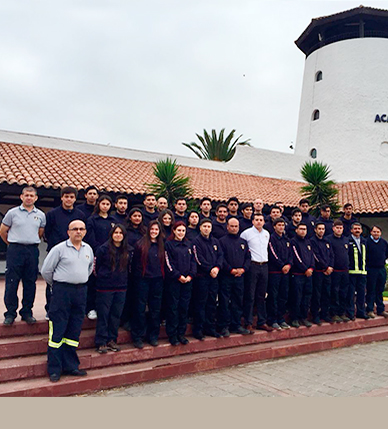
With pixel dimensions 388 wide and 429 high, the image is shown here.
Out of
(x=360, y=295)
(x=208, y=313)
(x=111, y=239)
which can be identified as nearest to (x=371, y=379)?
(x=208, y=313)

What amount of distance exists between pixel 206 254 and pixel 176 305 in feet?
2.83

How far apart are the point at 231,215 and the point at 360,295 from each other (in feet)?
10.6

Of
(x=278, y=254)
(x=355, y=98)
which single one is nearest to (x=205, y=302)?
(x=278, y=254)

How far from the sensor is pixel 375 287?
8.23 metres

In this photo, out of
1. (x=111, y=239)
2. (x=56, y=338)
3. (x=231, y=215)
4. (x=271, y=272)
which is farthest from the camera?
(x=231, y=215)

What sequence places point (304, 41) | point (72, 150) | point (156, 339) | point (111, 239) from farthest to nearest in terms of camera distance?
point (304, 41)
point (72, 150)
point (156, 339)
point (111, 239)

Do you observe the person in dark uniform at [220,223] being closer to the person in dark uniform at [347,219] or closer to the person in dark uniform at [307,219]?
the person in dark uniform at [307,219]

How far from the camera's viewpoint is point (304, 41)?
24766mm

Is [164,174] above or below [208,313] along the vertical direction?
above

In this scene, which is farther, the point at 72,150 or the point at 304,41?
the point at 304,41

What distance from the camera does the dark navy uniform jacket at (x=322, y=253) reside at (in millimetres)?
7121

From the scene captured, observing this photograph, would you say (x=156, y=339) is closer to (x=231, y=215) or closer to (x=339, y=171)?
(x=231, y=215)

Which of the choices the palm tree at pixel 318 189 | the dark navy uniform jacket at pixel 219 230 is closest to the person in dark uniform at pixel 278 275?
the dark navy uniform jacket at pixel 219 230

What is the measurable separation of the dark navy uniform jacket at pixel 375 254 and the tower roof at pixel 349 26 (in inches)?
716
